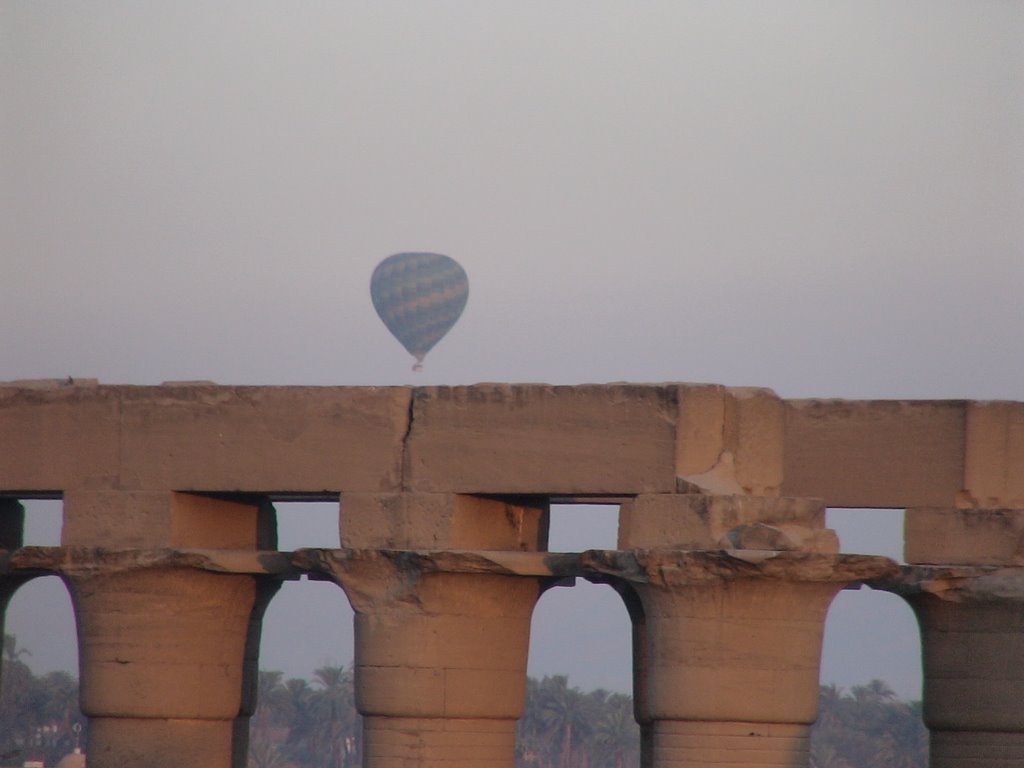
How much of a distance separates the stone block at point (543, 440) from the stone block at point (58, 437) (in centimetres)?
249

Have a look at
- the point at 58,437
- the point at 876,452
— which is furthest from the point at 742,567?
the point at 58,437

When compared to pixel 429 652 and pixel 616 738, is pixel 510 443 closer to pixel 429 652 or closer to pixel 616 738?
pixel 429 652

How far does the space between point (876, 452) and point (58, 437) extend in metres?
6.35

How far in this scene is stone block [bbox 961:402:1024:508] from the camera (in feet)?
53.3

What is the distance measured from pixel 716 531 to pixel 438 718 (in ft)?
8.42

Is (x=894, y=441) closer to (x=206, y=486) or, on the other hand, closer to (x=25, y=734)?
(x=206, y=486)

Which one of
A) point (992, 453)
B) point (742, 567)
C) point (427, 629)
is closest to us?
point (742, 567)

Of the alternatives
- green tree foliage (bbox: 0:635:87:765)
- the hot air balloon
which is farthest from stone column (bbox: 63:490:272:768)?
green tree foliage (bbox: 0:635:87:765)

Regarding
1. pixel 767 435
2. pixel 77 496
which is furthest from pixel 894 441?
pixel 77 496

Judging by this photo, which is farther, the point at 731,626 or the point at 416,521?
the point at 416,521

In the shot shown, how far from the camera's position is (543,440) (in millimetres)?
14898

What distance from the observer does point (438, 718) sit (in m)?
15.2

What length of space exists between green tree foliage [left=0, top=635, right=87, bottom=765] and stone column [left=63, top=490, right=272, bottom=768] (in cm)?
5553

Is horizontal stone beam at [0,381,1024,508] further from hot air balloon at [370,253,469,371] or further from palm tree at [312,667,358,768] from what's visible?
palm tree at [312,667,358,768]
